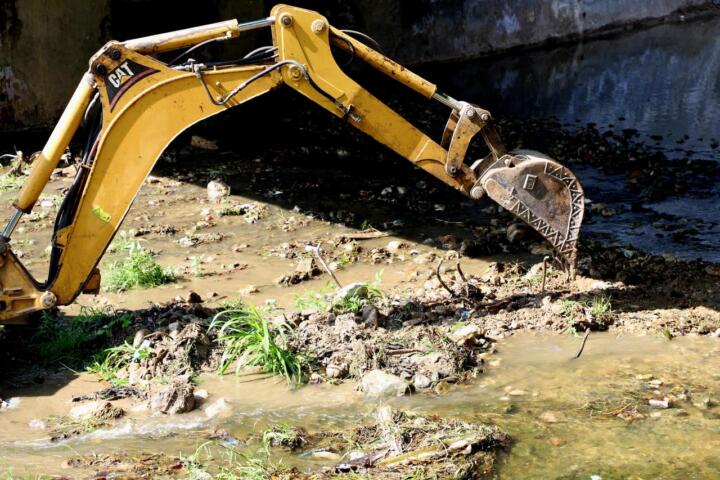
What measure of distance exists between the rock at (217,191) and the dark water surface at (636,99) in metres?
3.38

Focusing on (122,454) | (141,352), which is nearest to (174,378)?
(141,352)

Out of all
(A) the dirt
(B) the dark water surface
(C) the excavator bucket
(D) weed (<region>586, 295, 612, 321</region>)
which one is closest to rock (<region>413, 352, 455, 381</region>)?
(A) the dirt

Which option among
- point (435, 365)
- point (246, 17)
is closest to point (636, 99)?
point (246, 17)

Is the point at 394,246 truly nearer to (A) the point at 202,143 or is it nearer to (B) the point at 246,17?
(A) the point at 202,143

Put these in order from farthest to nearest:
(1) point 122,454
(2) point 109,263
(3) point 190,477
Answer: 1. (2) point 109,263
2. (1) point 122,454
3. (3) point 190,477

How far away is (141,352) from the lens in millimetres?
5453

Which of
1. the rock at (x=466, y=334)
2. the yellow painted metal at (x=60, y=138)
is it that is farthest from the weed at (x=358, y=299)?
the yellow painted metal at (x=60, y=138)

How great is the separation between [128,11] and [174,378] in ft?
25.3

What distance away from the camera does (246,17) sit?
13445 millimetres

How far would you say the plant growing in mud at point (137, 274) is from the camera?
6.72 m

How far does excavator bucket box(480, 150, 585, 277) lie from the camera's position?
5582 mm

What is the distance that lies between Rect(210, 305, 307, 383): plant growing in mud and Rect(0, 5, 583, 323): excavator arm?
2.81 feet

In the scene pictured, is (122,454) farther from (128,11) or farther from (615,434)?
(128,11)

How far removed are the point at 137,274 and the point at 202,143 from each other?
163 inches
